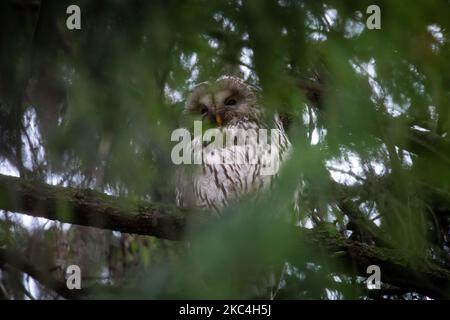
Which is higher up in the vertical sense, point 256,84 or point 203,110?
point 203,110

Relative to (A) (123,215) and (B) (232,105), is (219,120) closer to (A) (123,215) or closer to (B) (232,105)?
(B) (232,105)

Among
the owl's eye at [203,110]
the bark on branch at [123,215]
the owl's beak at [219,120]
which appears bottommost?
the bark on branch at [123,215]

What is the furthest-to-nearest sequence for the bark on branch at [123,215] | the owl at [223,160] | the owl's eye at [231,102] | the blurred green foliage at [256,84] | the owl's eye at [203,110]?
the owl's eye at [231,102] → the owl's eye at [203,110] → the owl at [223,160] → the bark on branch at [123,215] → the blurred green foliage at [256,84]

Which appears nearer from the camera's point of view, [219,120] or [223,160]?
[223,160]

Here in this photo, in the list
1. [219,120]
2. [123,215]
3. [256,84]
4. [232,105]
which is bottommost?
[123,215]

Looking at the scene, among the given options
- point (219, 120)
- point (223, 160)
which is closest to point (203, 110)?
point (219, 120)

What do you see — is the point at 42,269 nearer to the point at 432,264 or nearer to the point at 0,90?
the point at 0,90

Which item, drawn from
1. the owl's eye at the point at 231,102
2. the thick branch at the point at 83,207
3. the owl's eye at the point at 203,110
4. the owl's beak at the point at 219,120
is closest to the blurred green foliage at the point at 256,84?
the thick branch at the point at 83,207

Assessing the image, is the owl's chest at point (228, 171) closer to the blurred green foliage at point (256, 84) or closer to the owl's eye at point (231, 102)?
the owl's eye at point (231, 102)

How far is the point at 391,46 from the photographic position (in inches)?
56.2

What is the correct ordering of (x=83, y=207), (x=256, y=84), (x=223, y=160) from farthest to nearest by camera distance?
(x=223, y=160)
(x=83, y=207)
(x=256, y=84)

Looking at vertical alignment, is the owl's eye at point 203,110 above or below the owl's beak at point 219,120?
above

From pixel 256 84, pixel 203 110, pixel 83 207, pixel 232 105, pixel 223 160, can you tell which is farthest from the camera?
pixel 232 105

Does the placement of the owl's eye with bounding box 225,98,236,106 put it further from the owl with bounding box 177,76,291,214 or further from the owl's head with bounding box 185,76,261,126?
the owl with bounding box 177,76,291,214
